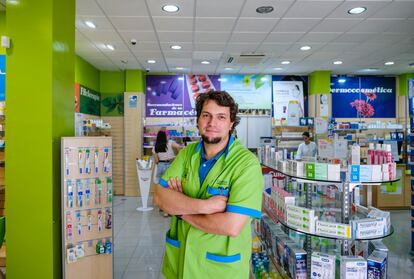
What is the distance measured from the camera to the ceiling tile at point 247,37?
534cm

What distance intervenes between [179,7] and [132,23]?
1.00 m

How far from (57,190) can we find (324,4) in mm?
4024

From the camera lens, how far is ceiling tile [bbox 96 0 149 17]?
157 inches

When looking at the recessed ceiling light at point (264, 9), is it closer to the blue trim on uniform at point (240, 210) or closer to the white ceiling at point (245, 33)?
the white ceiling at point (245, 33)

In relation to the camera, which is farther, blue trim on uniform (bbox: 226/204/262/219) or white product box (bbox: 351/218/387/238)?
white product box (bbox: 351/218/387/238)

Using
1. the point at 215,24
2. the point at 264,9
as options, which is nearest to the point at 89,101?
the point at 215,24

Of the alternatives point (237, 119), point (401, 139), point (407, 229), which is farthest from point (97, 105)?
point (401, 139)

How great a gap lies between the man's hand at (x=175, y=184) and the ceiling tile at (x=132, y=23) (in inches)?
137

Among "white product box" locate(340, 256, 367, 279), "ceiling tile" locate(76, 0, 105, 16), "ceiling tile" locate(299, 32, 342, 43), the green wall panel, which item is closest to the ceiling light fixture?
"ceiling tile" locate(76, 0, 105, 16)

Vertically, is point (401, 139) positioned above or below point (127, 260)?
above

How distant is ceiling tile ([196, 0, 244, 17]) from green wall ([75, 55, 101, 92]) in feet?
12.1

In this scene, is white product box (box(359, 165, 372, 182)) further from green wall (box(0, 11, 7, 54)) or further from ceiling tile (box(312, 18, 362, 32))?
green wall (box(0, 11, 7, 54))

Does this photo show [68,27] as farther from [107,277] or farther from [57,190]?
[107,277]

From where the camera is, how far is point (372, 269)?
2303 millimetres
